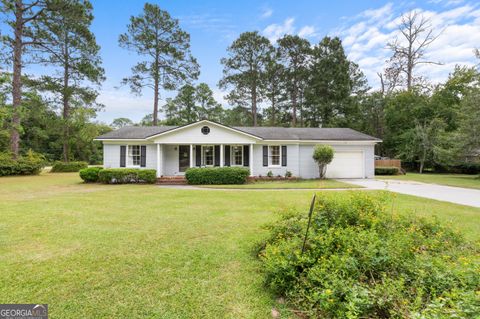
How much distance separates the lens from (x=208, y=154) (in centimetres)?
1656

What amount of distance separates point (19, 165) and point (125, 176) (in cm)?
1057

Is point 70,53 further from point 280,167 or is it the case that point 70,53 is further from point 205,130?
point 280,167

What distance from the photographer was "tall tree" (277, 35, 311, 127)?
1172 inches

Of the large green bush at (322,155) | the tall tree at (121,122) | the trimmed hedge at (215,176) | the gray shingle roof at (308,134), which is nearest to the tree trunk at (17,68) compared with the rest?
the trimmed hedge at (215,176)

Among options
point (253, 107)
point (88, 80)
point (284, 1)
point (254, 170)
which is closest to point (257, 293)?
point (254, 170)

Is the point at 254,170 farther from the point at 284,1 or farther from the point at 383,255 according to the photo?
the point at 383,255

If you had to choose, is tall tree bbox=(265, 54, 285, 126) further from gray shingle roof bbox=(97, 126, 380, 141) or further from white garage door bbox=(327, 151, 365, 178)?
white garage door bbox=(327, 151, 365, 178)

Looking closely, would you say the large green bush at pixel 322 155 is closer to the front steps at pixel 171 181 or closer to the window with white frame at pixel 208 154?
the window with white frame at pixel 208 154

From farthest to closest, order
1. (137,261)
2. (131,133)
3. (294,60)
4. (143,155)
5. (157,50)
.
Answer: (294,60) → (157,50) → (131,133) → (143,155) → (137,261)

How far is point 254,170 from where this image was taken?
1641 centimetres

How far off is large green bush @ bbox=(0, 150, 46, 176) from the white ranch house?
7.63 m

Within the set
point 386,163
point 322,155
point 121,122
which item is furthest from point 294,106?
point 121,122

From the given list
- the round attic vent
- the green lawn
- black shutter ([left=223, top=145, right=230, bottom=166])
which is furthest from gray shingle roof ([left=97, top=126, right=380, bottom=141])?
the green lawn

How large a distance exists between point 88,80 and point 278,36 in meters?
22.8
